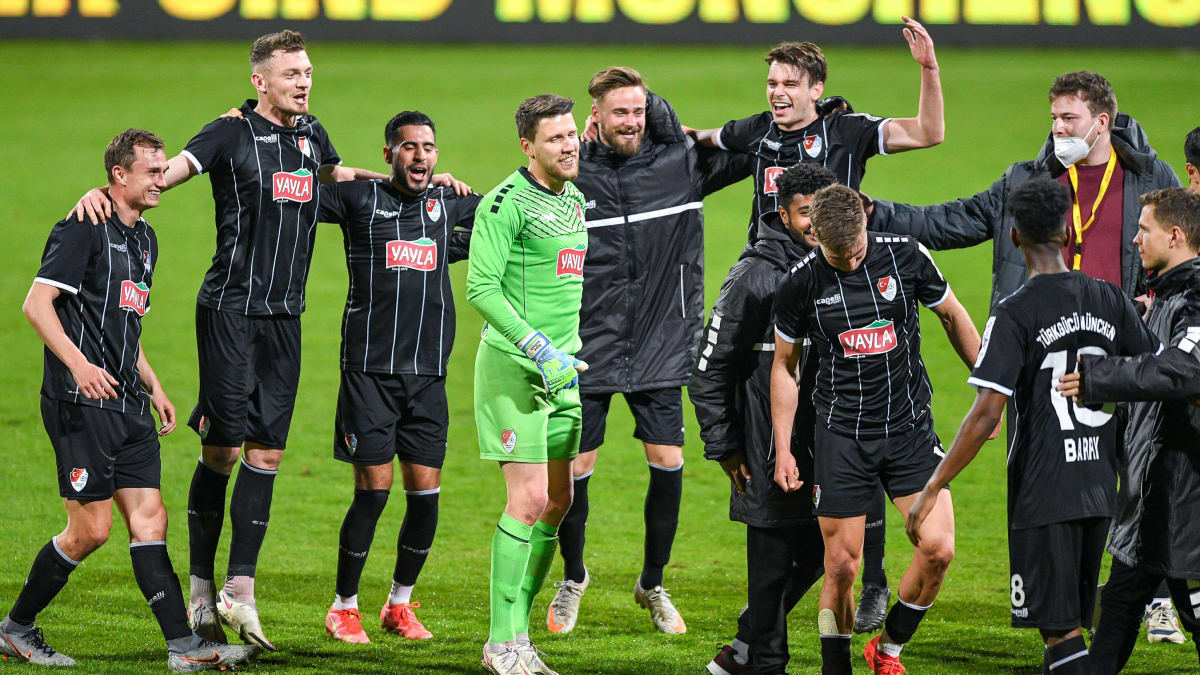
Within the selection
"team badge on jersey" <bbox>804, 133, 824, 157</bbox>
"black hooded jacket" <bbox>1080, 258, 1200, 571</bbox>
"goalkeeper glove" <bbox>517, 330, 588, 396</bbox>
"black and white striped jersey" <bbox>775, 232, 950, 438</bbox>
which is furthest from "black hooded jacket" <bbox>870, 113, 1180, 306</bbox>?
"goalkeeper glove" <bbox>517, 330, 588, 396</bbox>

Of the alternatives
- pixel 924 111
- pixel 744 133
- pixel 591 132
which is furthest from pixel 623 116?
pixel 924 111

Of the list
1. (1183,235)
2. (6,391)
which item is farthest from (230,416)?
(6,391)

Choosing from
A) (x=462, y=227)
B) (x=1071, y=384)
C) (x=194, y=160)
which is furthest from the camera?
(x=462, y=227)

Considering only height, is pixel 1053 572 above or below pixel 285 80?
below

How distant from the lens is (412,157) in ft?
20.0

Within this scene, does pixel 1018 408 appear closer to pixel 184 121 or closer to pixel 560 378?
pixel 560 378

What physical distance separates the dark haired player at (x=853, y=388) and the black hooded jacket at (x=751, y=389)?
0.15m

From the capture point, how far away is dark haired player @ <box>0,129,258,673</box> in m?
5.21

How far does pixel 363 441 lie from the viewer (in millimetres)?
6031

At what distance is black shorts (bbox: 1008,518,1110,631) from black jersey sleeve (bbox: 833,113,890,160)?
235cm

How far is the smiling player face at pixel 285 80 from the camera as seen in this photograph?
5863mm

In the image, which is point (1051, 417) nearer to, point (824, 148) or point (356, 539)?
point (824, 148)

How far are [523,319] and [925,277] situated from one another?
4.98ft

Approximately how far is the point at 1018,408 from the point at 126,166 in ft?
11.5
